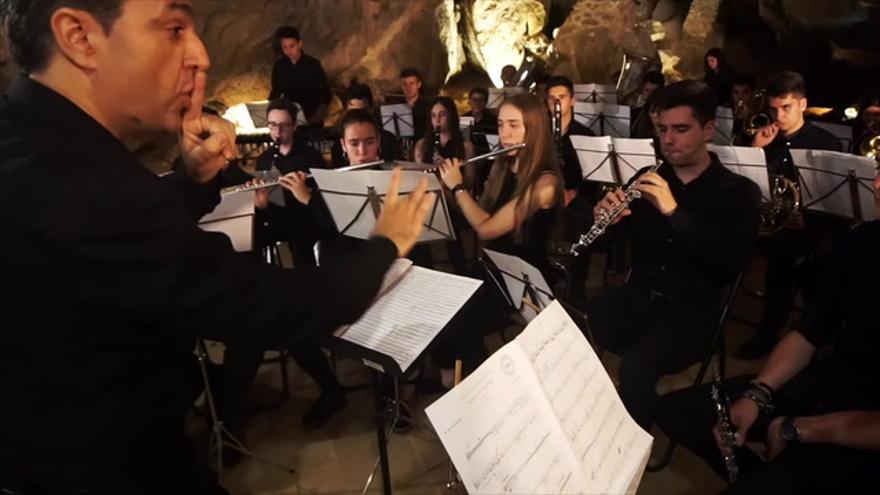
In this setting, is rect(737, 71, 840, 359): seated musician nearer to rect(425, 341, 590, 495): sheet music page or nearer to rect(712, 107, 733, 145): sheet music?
rect(712, 107, 733, 145): sheet music

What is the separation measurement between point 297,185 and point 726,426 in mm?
2362

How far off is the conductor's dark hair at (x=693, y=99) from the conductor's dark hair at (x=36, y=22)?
2.21 metres

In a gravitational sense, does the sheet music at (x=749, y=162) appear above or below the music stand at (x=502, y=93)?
below

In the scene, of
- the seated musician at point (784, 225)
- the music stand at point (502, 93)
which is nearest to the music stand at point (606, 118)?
the music stand at point (502, 93)

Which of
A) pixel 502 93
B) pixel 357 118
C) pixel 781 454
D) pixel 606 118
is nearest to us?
pixel 781 454

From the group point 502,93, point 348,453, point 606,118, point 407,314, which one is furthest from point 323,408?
point 606,118

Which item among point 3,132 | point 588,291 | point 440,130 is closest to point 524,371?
point 3,132

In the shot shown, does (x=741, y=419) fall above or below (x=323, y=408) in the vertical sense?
above

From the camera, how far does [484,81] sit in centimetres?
1113

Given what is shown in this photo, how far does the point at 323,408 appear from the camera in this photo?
306cm

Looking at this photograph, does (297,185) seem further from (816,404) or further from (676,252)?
(816,404)

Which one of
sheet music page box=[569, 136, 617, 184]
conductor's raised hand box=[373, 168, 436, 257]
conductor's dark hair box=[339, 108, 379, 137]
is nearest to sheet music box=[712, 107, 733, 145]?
sheet music page box=[569, 136, 617, 184]

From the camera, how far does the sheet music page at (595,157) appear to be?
3920mm

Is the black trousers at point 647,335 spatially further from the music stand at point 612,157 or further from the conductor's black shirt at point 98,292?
the conductor's black shirt at point 98,292
